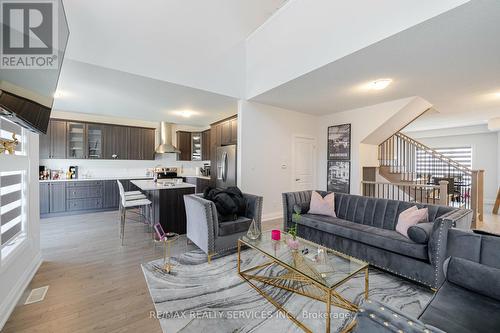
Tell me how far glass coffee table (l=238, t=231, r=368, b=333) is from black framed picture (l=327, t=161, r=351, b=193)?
325 cm

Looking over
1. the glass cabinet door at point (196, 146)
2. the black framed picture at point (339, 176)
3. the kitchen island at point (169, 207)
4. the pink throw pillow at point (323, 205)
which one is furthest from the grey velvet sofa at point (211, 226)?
the glass cabinet door at point (196, 146)

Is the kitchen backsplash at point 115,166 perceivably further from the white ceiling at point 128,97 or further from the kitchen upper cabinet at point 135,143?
the white ceiling at point 128,97

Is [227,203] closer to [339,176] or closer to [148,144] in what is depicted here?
[339,176]

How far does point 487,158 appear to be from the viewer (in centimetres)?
756

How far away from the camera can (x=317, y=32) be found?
3.05m

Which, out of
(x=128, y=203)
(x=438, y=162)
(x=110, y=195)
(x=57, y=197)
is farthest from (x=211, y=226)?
(x=438, y=162)

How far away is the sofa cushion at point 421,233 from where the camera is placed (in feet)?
Answer: 7.04

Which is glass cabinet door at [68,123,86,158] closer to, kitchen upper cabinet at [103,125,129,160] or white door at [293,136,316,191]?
kitchen upper cabinet at [103,125,129,160]

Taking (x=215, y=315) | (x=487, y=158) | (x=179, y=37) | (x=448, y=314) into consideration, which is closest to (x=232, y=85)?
(x=179, y=37)

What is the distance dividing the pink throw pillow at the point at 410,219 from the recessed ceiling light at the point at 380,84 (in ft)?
6.83

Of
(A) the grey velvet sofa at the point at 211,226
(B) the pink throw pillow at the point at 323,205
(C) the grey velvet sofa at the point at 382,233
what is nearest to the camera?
(C) the grey velvet sofa at the point at 382,233

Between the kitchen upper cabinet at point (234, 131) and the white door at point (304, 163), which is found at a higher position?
the kitchen upper cabinet at point (234, 131)

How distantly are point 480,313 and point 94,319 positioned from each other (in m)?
2.74

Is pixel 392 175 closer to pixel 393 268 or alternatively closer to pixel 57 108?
pixel 393 268
